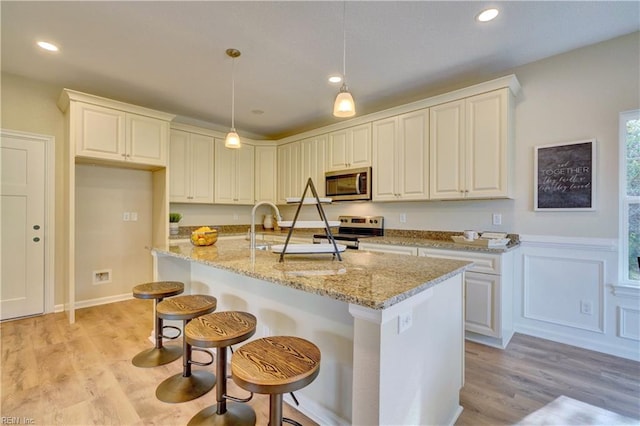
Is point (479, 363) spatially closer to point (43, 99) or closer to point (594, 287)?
point (594, 287)

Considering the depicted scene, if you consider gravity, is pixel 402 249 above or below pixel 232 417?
above

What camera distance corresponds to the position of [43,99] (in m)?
3.37

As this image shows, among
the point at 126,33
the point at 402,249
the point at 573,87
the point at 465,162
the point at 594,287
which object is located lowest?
the point at 594,287

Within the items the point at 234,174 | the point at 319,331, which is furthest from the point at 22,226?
the point at 319,331

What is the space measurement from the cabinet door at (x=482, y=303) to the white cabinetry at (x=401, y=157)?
107 cm

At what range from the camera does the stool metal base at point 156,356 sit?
2.31 m

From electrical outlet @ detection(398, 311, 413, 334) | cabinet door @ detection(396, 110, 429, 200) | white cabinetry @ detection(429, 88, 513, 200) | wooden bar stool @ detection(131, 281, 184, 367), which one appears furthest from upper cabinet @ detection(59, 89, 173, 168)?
electrical outlet @ detection(398, 311, 413, 334)

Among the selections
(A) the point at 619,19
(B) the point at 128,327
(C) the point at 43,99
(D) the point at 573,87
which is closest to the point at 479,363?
(D) the point at 573,87

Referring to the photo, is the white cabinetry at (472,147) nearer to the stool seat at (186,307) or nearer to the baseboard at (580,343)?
the baseboard at (580,343)

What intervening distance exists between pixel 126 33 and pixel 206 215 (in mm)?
2829

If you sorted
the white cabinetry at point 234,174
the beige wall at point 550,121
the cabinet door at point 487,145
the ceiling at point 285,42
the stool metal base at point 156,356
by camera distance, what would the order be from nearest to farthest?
1. the ceiling at point 285,42
2. the stool metal base at point 156,356
3. the beige wall at point 550,121
4. the cabinet door at point 487,145
5. the white cabinetry at point 234,174

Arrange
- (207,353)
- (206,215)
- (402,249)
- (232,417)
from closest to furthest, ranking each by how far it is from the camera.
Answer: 1. (232,417)
2. (207,353)
3. (402,249)
4. (206,215)

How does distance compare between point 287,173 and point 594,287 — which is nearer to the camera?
point 594,287

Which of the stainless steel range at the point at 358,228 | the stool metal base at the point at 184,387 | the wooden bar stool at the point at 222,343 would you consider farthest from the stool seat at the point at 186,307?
the stainless steel range at the point at 358,228
